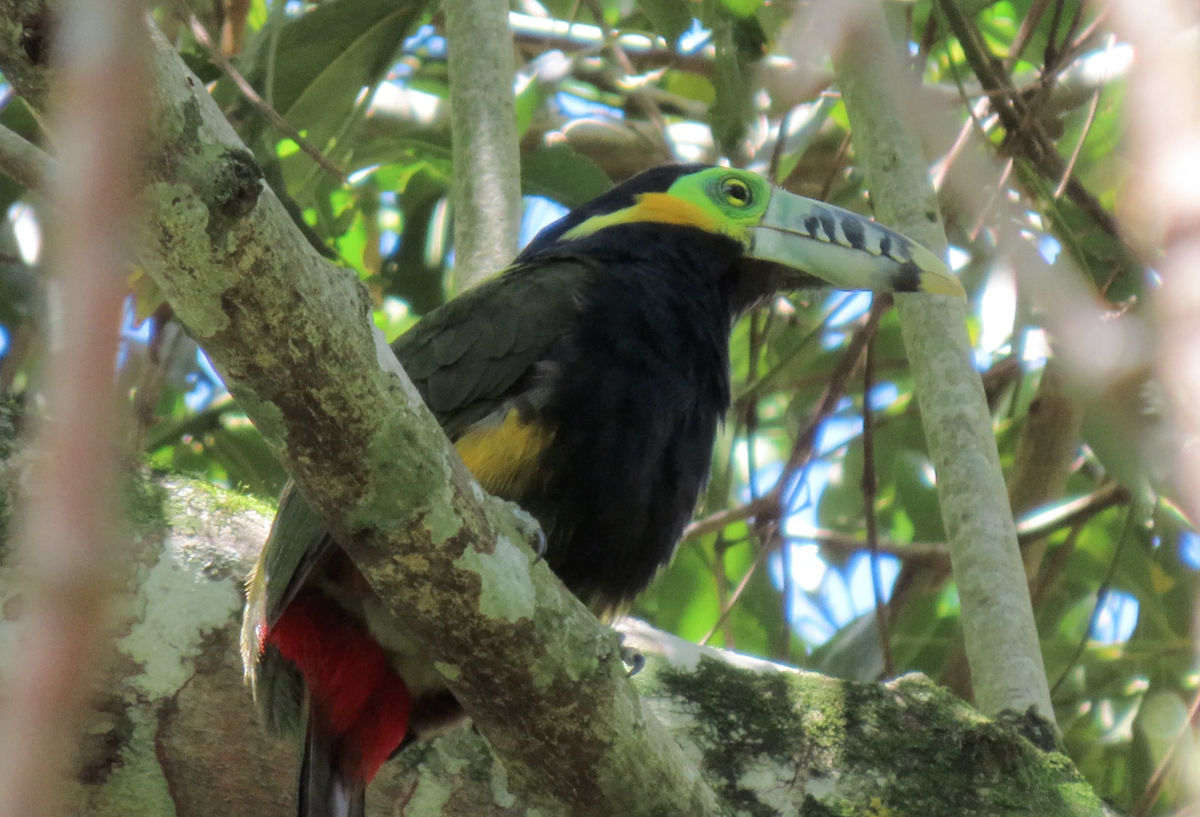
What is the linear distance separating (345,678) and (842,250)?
4.51 feet

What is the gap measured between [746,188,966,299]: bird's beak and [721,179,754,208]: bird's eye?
0.05 metres

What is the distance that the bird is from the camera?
213cm

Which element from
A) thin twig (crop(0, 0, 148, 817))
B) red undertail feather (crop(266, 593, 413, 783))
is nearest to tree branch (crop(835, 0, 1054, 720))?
red undertail feather (crop(266, 593, 413, 783))

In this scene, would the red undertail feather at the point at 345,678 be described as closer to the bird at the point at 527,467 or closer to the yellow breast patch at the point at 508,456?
the bird at the point at 527,467

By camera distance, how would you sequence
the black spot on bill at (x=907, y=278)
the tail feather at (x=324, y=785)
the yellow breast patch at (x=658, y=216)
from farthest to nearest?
the yellow breast patch at (x=658, y=216)
the black spot on bill at (x=907, y=278)
the tail feather at (x=324, y=785)

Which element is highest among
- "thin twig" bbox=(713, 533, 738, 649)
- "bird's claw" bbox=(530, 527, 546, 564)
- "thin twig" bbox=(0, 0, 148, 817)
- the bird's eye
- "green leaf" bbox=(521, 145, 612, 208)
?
"green leaf" bbox=(521, 145, 612, 208)

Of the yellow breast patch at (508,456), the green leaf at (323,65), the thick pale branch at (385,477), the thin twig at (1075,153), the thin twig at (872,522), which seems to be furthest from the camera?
the green leaf at (323,65)

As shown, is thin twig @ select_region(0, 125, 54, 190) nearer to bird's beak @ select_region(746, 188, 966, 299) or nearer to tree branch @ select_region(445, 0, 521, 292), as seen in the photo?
tree branch @ select_region(445, 0, 521, 292)

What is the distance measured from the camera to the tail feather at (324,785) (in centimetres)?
204

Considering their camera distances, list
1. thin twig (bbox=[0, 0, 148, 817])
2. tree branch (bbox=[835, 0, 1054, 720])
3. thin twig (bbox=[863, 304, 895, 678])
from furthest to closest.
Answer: thin twig (bbox=[863, 304, 895, 678]) → tree branch (bbox=[835, 0, 1054, 720]) → thin twig (bbox=[0, 0, 148, 817])

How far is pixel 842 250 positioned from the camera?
2.82 meters

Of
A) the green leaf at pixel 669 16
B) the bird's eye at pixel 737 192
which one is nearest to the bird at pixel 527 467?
the bird's eye at pixel 737 192

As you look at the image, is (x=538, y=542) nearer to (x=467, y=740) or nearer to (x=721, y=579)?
(x=467, y=740)

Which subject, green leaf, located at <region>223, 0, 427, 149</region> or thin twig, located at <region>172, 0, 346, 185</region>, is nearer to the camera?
thin twig, located at <region>172, 0, 346, 185</region>
